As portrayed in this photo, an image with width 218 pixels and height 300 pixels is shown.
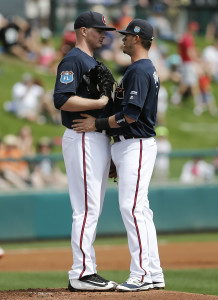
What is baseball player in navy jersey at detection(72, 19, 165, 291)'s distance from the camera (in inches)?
202

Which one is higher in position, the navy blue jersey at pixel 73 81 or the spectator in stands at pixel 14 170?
the navy blue jersey at pixel 73 81

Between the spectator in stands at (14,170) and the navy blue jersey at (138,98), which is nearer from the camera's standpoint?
the navy blue jersey at (138,98)

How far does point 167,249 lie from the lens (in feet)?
34.0

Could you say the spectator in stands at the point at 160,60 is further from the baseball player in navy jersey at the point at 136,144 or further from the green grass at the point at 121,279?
the baseball player in navy jersey at the point at 136,144

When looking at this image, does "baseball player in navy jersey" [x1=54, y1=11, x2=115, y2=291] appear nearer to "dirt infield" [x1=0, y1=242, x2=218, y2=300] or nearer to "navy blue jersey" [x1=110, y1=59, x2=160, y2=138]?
"navy blue jersey" [x1=110, y1=59, x2=160, y2=138]

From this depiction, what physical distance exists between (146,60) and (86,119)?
0.64m

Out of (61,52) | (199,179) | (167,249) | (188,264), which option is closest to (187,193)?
(199,179)

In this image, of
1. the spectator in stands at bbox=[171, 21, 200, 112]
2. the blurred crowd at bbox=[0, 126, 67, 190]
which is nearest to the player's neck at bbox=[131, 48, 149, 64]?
the blurred crowd at bbox=[0, 126, 67, 190]

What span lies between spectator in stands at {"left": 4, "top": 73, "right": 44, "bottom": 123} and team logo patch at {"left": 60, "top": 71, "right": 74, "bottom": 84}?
971 cm

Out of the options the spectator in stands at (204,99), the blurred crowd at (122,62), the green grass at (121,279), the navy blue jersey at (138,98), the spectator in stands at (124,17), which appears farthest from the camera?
the spectator in stands at (204,99)

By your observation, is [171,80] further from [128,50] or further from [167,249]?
[128,50]

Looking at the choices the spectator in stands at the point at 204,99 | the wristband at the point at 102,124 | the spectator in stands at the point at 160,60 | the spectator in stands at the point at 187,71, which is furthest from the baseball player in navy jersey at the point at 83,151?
the spectator in stands at the point at 204,99

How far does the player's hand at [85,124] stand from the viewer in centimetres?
517

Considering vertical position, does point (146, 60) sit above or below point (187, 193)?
above
